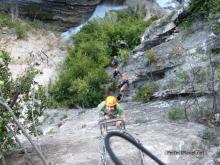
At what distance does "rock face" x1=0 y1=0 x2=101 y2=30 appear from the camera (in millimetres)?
33812

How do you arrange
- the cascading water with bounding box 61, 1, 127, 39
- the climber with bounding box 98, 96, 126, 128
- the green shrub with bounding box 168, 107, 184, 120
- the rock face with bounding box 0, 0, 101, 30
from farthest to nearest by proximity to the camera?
1. the cascading water with bounding box 61, 1, 127, 39
2. the rock face with bounding box 0, 0, 101, 30
3. the green shrub with bounding box 168, 107, 184, 120
4. the climber with bounding box 98, 96, 126, 128

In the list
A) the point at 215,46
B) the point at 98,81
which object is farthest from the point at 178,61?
the point at 98,81

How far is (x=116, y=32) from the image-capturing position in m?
31.2

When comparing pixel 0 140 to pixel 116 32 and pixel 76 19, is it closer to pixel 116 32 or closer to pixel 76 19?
pixel 116 32

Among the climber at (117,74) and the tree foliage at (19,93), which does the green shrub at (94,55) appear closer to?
the climber at (117,74)

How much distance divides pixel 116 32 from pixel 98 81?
6.20 metres

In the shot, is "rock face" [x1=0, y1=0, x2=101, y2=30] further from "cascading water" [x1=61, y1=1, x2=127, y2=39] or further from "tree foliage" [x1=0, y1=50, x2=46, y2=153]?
"tree foliage" [x1=0, y1=50, x2=46, y2=153]

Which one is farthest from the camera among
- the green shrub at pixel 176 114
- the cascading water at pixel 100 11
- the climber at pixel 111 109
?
the cascading water at pixel 100 11

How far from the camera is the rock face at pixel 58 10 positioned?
1331 inches

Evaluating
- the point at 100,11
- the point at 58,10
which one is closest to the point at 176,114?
the point at 58,10

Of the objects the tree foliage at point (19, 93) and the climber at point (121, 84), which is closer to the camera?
the tree foliage at point (19, 93)

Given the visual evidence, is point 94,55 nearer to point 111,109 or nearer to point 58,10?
point 58,10

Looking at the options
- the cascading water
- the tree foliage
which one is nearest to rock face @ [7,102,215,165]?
the tree foliage

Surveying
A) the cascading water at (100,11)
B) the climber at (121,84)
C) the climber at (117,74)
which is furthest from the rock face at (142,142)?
the cascading water at (100,11)
